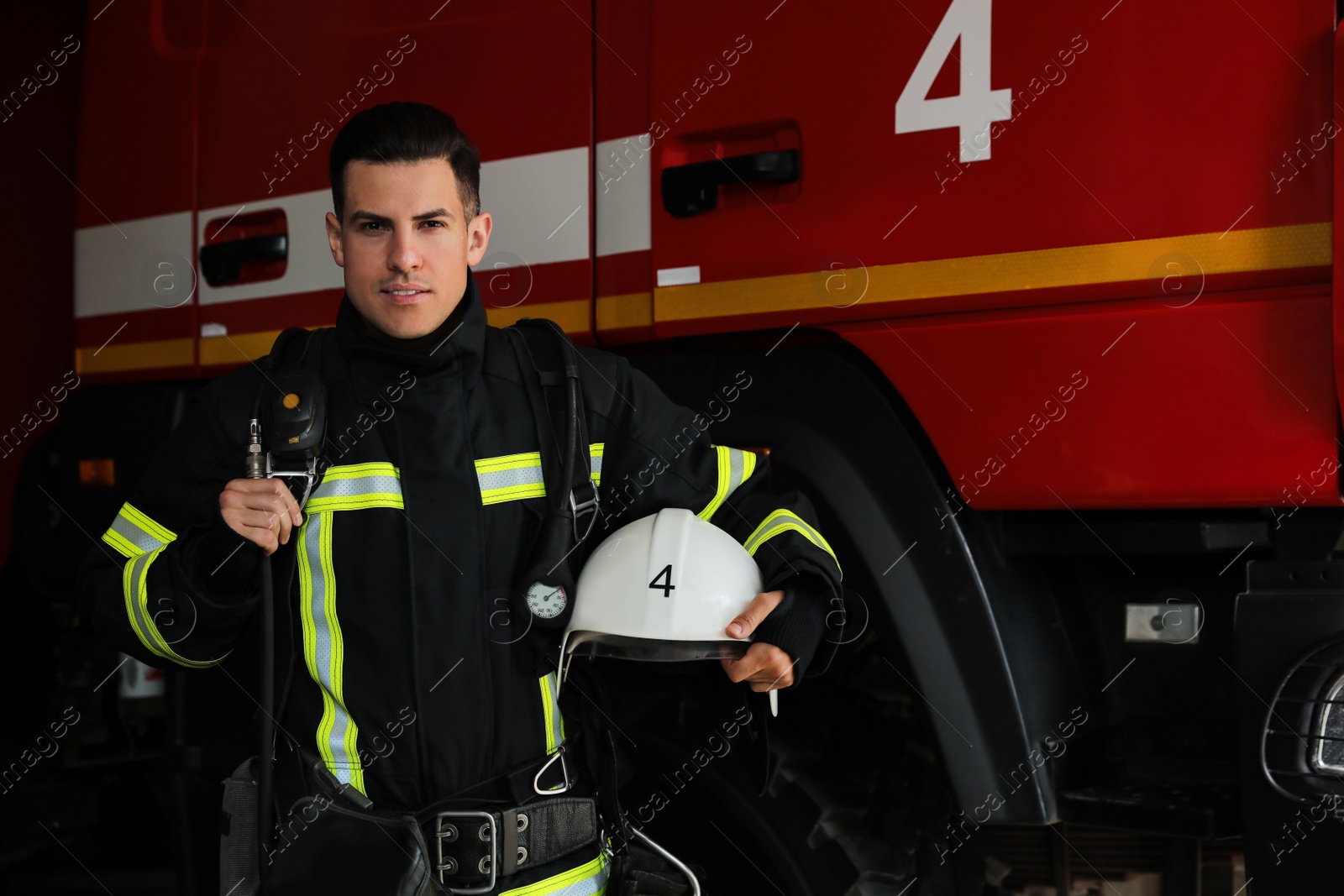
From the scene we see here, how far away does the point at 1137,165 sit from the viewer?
5.43 feet

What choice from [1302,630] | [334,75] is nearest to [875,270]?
[1302,630]

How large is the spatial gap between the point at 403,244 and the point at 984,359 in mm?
870

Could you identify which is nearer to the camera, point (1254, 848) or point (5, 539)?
point (1254, 848)

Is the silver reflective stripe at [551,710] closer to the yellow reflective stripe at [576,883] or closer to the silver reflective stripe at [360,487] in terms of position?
the yellow reflective stripe at [576,883]

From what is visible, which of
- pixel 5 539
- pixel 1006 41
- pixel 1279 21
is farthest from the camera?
pixel 5 539

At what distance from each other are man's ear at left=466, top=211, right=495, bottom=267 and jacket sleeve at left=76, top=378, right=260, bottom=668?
440 millimetres

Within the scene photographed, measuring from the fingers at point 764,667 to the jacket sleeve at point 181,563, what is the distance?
691 mm

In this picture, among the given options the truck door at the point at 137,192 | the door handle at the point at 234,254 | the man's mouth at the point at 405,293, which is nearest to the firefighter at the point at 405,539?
the man's mouth at the point at 405,293

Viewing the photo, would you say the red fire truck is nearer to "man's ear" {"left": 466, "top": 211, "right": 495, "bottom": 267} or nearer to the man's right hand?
"man's ear" {"left": 466, "top": 211, "right": 495, "bottom": 267}

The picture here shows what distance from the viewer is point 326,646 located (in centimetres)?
177

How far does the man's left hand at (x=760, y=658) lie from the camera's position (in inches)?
66.6

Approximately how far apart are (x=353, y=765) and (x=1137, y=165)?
1.39 metres

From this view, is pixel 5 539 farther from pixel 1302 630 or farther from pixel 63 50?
pixel 1302 630

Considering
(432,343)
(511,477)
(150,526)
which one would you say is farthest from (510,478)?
(150,526)
